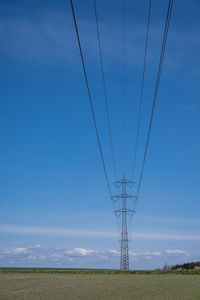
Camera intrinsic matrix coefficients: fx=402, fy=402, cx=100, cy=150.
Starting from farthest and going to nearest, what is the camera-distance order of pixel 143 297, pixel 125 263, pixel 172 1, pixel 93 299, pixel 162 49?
pixel 125 263, pixel 143 297, pixel 93 299, pixel 162 49, pixel 172 1

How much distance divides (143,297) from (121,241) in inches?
1202

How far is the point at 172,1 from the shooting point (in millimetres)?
14750

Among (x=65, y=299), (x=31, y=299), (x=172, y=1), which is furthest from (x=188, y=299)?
(x=172, y=1)

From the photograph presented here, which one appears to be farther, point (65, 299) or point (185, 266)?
point (185, 266)

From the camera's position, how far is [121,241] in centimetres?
5844

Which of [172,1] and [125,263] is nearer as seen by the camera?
[172,1]

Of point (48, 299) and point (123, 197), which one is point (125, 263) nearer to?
point (123, 197)

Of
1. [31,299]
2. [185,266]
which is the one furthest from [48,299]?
[185,266]

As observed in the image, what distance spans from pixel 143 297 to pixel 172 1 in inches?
811

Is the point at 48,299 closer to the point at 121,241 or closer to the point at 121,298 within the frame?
the point at 121,298

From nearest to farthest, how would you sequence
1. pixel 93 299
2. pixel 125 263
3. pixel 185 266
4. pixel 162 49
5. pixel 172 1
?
pixel 172 1
pixel 162 49
pixel 93 299
pixel 125 263
pixel 185 266

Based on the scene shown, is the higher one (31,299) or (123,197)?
(123,197)

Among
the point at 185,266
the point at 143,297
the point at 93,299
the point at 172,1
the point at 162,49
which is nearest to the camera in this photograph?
the point at 172,1

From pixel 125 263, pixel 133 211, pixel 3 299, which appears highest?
pixel 133 211
